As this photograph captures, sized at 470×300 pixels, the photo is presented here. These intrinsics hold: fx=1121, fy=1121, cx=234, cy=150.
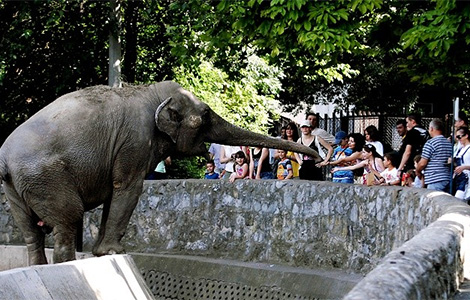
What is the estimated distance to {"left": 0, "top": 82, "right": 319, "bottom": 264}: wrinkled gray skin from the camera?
38.6 ft

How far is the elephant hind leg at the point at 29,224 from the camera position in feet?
39.6

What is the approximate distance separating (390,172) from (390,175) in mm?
41

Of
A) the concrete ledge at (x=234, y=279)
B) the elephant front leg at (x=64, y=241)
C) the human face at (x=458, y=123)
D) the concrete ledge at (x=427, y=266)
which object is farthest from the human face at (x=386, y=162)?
the concrete ledge at (x=427, y=266)

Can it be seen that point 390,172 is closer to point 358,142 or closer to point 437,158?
point 358,142

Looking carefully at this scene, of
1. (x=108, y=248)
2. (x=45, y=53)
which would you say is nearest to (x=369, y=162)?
(x=108, y=248)

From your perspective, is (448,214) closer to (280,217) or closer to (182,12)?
(280,217)

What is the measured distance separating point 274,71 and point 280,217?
1821 cm

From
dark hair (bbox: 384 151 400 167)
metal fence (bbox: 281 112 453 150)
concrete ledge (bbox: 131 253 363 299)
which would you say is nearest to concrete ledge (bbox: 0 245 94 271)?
concrete ledge (bbox: 131 253 363 299)

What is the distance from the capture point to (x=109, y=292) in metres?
7.19

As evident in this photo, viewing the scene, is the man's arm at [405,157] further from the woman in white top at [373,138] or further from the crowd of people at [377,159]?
the woman in white top at [373,138]

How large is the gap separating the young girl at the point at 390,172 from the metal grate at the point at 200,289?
7.60ft

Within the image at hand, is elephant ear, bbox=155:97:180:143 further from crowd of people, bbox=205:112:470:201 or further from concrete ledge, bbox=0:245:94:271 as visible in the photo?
concrete ledge, bbox=0:245:94:271

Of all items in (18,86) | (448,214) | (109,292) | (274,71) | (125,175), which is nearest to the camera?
(109,292)

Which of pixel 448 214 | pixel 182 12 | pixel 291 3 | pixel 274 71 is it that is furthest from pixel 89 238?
pixel 274 71
